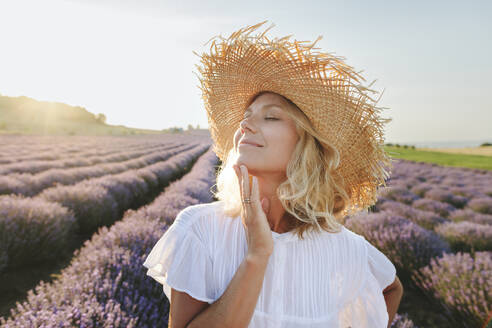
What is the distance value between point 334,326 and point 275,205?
0.62 meters

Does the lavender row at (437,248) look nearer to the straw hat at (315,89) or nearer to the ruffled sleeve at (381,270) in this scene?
the straw hat at (315,89)

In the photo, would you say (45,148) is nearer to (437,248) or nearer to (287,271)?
(287,271)

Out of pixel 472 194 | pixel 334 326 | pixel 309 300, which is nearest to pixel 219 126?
pixel 309 300

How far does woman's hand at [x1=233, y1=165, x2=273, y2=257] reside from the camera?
3.23 feet

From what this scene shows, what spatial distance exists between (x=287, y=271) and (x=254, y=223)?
0.38 m

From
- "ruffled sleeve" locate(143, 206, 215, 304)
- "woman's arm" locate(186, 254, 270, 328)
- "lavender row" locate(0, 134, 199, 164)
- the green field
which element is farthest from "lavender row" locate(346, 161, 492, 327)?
the green field

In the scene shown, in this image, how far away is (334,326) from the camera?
118 cm

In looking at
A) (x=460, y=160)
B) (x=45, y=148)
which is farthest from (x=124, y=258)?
(x=460, y=160)

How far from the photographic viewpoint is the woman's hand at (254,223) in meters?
0.99

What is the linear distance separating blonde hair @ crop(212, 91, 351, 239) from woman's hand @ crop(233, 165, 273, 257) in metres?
0.20

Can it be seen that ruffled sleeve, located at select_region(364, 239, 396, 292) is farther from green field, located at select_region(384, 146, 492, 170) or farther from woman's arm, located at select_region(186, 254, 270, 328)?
green field, located at select_region(384, 146, 492, 170)

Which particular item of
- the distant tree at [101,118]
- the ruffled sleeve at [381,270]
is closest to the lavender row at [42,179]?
the ruffled sleeve at [381,270]

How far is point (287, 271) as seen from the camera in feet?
4.00

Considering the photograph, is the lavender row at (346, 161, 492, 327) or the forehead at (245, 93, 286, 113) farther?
the lavender row at (346, 161, 492, 327)
